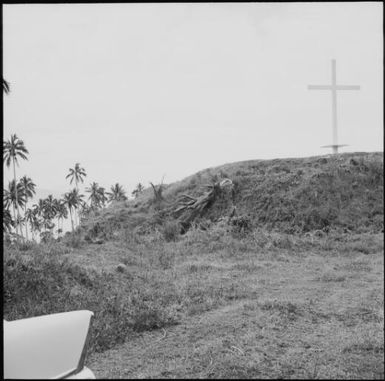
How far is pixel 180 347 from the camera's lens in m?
2.76

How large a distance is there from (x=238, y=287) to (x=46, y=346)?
3516 millimetres

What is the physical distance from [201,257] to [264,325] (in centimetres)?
316

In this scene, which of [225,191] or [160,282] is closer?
[160,282]

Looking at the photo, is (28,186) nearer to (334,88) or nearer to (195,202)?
(334,88)

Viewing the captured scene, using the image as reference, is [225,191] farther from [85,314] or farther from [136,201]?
[85,314]

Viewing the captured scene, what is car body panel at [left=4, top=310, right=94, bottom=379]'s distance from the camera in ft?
3.59

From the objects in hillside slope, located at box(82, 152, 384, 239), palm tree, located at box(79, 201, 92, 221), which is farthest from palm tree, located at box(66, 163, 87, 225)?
hillside slope, located at box(82, 152, 384, 239)

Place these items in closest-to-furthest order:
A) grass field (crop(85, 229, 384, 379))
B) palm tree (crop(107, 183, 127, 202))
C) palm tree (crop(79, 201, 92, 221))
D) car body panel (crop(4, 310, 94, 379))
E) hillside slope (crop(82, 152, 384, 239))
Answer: car body panel (crop(4, 310, 94, 379))
grass field (crop(85, 229, 384, 379))
palm tree (crop(79, 201, 92, 221))
palm tree (crop(107, 183, 127, 202))
hillside slope (crop(82, 152, 384, 239))

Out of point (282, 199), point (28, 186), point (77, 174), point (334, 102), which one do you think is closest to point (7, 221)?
point (28, 186)

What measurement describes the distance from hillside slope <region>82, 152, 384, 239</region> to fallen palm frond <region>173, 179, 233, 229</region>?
98mm

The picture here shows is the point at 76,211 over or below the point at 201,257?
over

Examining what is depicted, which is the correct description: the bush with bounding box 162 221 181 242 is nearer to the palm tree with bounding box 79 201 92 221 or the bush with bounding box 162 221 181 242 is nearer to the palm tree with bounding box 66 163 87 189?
the palm tree with bounding box 79 201 92 221

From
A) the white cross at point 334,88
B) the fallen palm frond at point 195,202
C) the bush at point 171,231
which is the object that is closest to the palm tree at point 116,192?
the bush at point 171,231

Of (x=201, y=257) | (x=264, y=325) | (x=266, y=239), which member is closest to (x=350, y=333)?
(x=264, y=325)
